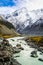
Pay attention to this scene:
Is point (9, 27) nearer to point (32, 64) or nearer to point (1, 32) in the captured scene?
point (1, 32)

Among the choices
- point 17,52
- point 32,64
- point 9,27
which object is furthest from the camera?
point 9,27

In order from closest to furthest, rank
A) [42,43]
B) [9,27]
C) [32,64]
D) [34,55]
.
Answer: [32,64] < [34,55] < [42,43] < [9,27]

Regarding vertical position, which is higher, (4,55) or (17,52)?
(4,55)

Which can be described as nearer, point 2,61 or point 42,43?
point 2,61

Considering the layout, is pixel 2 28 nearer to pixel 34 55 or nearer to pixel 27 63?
pixel 34 55

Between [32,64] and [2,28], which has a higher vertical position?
[32,64]

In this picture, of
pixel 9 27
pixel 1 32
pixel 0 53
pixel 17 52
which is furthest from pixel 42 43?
pixel 9 27

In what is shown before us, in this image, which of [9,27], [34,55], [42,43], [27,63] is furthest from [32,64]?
[9,27]

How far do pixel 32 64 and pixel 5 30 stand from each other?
352 ft

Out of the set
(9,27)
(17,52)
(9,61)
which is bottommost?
(9,27)

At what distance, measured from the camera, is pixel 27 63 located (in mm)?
42594

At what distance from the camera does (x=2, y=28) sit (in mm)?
145875

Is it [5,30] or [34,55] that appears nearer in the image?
[34,55]

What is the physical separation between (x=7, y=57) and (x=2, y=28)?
4285 inches
